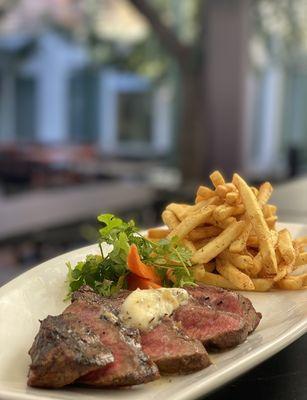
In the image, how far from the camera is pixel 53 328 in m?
1.27

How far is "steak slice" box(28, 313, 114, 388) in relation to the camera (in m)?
1.21

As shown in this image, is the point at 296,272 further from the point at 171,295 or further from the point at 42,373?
the point at 42,373

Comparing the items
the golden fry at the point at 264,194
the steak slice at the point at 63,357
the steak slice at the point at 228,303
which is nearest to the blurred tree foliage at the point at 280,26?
the golden fry at the point at 264,194

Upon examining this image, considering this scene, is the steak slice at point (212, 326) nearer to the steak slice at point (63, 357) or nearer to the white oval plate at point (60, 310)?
the white oval plate at point (60, 310)

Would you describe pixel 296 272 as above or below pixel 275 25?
below

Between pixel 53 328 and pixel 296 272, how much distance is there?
108 cm

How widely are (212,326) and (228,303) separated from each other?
0.40 ft

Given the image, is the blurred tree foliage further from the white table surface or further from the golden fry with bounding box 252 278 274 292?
the golden fry with bounding box 252 278 274 292

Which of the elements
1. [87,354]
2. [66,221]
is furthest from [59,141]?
[87,354]

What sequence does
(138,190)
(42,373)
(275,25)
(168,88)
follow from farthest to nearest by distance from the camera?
(168,88) → (275,25) → (138,190) → (42,373)

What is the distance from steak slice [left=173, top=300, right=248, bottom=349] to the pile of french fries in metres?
0.45

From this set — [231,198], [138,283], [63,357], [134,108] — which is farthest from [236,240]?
[134,108]

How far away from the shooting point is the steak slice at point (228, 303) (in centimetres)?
157

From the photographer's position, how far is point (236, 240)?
205 centimetres
